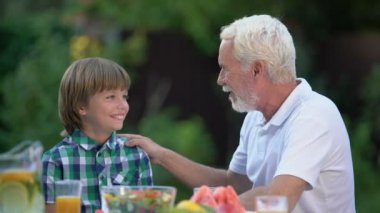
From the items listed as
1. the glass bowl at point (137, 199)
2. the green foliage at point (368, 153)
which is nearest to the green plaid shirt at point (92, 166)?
the glass bowl at point (137, 199)

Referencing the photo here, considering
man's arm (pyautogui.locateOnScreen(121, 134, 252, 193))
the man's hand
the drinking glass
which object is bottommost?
man's arm (pyautogui.locateOnScreen(121, 134, 252, 193))

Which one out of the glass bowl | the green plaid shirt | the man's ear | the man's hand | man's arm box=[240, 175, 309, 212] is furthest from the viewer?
the man's hand

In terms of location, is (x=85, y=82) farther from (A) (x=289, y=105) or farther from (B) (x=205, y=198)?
(B) (x=205, y=198)

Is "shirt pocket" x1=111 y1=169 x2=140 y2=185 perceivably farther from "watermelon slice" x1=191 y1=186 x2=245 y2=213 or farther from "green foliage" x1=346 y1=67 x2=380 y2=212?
"green foliage" x1=346 y1=67 x2=380 y2=212

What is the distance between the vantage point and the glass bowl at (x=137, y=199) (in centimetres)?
310

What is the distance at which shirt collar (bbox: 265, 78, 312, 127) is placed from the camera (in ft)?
13.7

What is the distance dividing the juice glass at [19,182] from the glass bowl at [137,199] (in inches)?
9.1

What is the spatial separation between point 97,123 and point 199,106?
7.10 metres

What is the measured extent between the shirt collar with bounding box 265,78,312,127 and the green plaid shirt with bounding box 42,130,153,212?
0.53 m

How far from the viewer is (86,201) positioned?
13.1 ft

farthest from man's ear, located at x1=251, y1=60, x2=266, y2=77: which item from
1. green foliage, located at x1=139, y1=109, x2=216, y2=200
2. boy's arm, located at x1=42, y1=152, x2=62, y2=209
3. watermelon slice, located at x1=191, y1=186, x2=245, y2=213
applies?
green foliage, located at x1=139, y1=109, x2=216, y2=200

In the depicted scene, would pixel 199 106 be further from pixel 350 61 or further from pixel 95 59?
pixel 95 59

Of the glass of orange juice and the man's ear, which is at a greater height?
the man's ear

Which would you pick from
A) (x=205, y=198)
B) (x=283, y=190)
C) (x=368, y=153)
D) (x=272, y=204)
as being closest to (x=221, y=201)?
(x=205, y=198)
